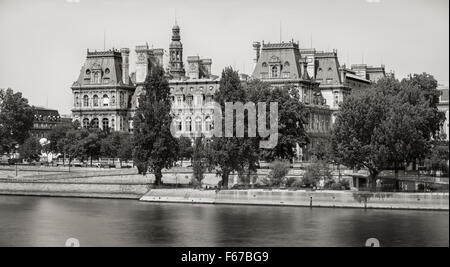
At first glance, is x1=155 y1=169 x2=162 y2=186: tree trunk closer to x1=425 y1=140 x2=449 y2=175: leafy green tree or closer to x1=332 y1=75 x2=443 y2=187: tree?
x1=332 y1=75 x2=443 y2=187: tree

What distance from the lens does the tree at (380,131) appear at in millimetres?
54969

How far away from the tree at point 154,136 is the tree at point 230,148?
273 cm

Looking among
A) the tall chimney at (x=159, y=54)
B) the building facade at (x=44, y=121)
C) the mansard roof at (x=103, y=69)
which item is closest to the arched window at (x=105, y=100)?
the mansard roof at (x=103, y=69)

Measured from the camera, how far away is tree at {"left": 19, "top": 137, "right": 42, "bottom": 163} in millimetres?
80375

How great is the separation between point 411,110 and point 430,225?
1232 cm

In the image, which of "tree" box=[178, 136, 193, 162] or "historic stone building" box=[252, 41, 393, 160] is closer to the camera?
"tree" box=[178, 136, 193, 162]

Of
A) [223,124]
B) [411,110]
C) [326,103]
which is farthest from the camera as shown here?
[326,103]

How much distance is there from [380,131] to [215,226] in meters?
11.9

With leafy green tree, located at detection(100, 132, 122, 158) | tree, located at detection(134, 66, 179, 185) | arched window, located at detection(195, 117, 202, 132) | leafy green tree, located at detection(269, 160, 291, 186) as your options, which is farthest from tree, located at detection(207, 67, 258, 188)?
arched window, located at detection(195, 117, 202, 132)

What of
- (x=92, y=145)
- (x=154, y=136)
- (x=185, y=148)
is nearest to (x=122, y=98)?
(x=92, y=145)

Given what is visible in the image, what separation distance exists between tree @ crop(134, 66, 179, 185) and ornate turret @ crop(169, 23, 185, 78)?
70.3 feet
